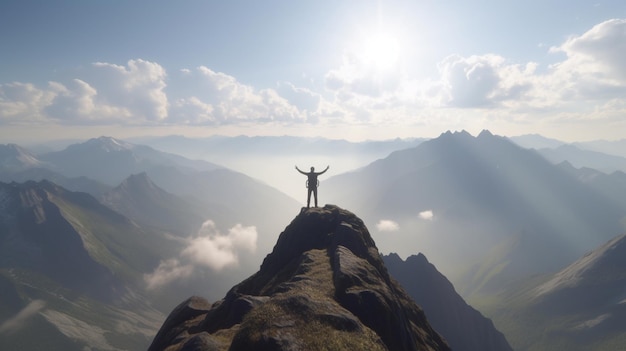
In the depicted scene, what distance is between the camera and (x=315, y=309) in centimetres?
2733

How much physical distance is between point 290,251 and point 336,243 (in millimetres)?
10615

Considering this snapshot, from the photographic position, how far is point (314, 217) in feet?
198

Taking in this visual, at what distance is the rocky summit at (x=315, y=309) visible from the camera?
960 inches

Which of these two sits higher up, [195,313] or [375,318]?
[375,318]

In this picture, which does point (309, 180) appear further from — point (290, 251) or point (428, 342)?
point (428, 342)

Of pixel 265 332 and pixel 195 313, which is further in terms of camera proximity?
pixel 195 313

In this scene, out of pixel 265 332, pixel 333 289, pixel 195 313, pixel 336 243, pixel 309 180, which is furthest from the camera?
pixel 309 180

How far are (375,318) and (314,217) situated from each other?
98.6 ft

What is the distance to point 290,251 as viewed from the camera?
57.3 m

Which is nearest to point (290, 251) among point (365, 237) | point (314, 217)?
point (314, 217)

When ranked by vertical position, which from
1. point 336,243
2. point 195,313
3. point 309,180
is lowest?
point 195,313

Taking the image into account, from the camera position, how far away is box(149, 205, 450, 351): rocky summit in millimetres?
24375

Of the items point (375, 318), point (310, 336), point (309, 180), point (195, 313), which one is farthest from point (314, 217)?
point (310, 336)

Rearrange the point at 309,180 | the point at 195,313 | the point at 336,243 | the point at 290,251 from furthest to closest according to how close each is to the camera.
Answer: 1. the point at 309,180
2. the point at 290,251
3. the point at 336,243
4. the point at 195,313
